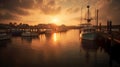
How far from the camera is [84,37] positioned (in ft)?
139

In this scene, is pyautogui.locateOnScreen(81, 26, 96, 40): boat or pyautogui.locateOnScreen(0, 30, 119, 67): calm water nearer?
pyautogui.locateOnScreen(0, 30, 119, 67): calm water

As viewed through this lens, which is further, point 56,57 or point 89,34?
point 89,34

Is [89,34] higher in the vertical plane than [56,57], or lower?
higher

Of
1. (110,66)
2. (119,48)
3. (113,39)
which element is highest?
(113,39)

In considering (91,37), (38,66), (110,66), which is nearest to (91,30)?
(91,37)

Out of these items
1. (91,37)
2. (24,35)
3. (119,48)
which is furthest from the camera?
(24,35)

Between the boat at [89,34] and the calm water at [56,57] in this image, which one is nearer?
the calm water at [56,57]

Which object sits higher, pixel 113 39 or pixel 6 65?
pixel 113 39

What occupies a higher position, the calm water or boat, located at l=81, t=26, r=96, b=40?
boat, located at l=81, t=26, r=96, b=40

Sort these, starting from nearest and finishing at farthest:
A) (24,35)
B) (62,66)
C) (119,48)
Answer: (62,66)
(119,48)
(24,35)

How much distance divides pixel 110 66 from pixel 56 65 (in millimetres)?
7094

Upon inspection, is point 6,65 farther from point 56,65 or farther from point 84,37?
point 84,37

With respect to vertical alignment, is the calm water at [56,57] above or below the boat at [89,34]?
below

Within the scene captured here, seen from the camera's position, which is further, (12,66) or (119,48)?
(119,48)
